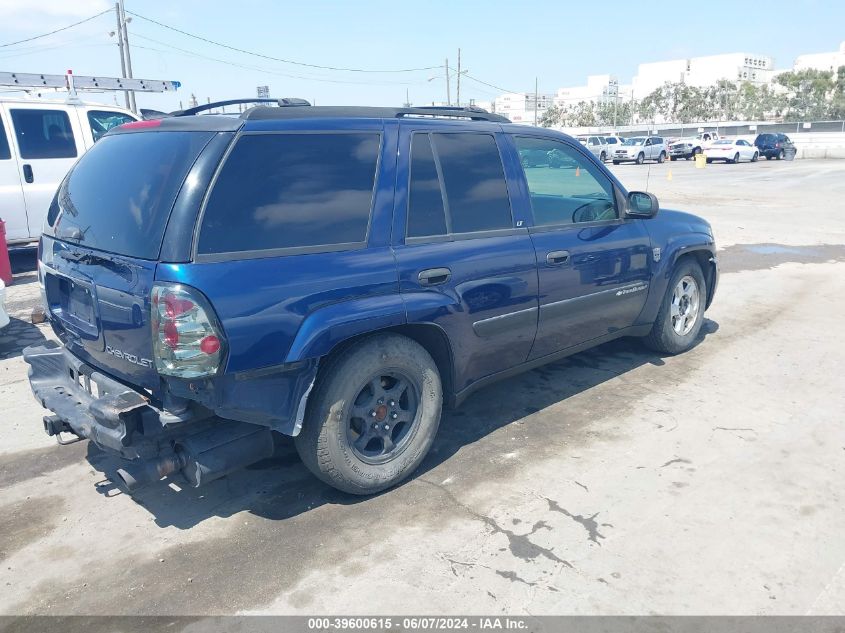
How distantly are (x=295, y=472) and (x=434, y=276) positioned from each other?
141cm

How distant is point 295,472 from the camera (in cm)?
393

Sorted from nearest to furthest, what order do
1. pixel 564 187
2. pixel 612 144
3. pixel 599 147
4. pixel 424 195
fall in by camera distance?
pixel 424 195 < pixel 564 187 < pixel 612 144 < pixel 599 147

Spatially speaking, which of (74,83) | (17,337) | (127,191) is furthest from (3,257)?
(127,191)

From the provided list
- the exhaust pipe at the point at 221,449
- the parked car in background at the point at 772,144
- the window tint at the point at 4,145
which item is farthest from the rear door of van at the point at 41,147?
the parked car in background at the point at 772,144

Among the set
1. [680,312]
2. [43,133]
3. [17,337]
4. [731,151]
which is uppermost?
[43,133]

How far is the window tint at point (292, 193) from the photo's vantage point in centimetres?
298

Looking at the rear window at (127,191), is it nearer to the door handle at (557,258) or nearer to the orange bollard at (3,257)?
the door handle at (557,258)

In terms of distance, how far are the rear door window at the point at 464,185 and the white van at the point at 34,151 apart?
686cm

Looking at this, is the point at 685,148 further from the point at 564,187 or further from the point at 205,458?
the point at 205,458

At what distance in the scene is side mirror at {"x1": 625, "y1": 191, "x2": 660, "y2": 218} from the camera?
195 inches

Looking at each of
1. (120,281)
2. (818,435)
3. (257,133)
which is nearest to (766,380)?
(818,435)

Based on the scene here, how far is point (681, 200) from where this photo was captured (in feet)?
63.1

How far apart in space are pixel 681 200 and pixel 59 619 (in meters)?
19.2

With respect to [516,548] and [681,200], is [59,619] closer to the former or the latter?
[516,548]
